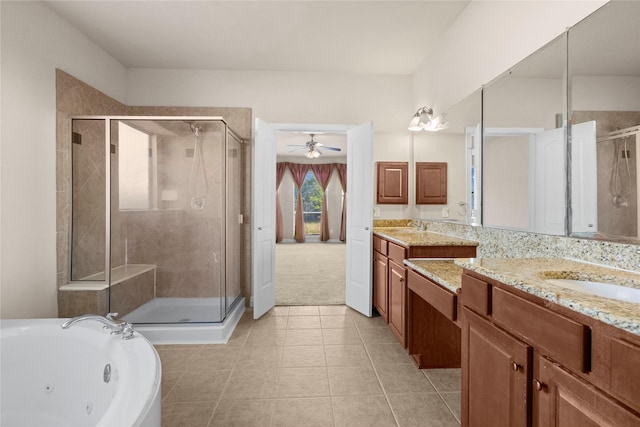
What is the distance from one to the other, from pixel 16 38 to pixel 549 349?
3.54m

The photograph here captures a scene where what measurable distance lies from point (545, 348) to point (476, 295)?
36 cm

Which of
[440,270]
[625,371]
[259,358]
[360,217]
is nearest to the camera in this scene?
[625,371]

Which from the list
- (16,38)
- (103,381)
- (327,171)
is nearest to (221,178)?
(16,38)

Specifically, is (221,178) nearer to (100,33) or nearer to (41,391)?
(100,33)

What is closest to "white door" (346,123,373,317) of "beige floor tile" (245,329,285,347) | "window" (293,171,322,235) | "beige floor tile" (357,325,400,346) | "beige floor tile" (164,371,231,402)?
"beige floor tile" (357,325,400,346)

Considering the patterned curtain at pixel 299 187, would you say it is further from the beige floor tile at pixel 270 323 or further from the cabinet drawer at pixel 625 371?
the cabinet drawer at pixel 625 371

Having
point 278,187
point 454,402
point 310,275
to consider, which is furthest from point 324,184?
point 454,402

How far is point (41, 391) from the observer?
1.62 meters

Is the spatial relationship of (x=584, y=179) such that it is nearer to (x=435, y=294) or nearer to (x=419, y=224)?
(x=435, y=294)

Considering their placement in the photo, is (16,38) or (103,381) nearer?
(103,381)

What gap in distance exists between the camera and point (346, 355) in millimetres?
2451

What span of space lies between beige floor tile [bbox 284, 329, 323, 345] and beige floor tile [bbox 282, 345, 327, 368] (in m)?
0.07

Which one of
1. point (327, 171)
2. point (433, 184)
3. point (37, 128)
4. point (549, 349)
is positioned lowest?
point (549, 349)

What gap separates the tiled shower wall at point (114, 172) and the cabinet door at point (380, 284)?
1499mm
